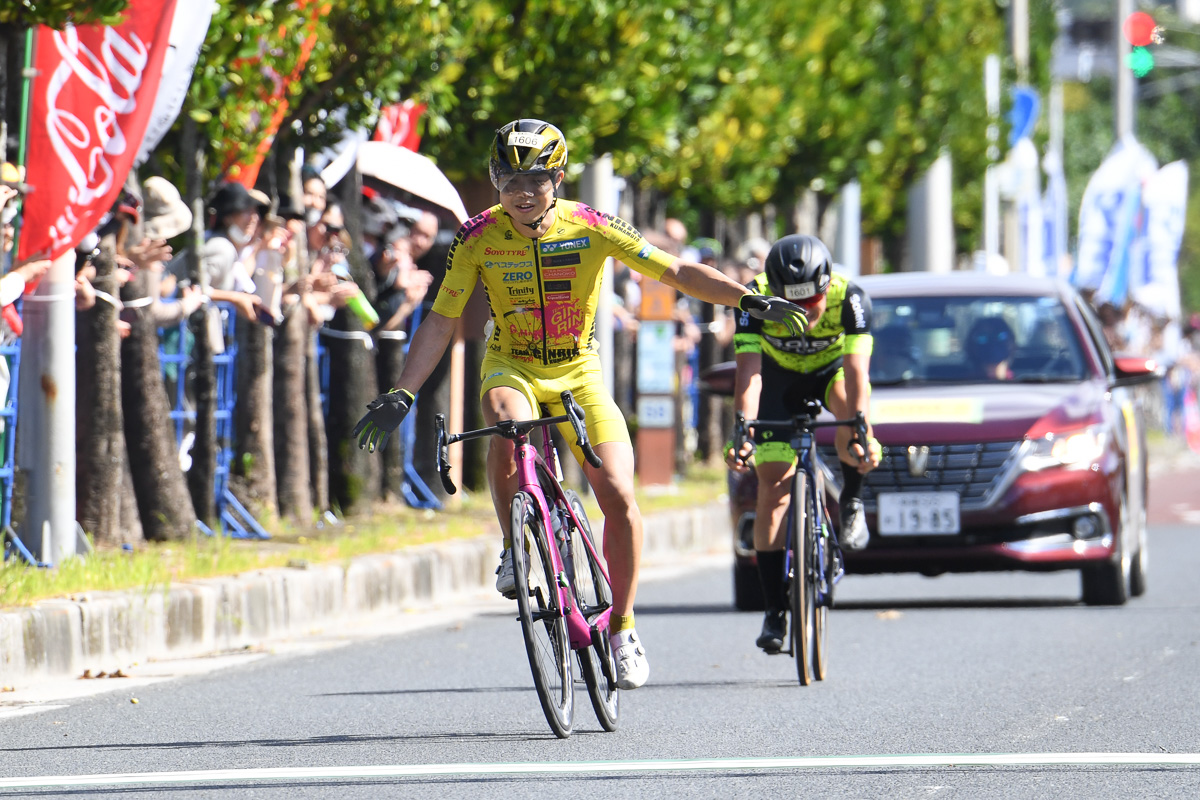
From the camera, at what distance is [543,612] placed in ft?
23.6

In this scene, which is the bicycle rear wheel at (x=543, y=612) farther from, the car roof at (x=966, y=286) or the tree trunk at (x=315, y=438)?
the tree trunk at (x=315, y=438)

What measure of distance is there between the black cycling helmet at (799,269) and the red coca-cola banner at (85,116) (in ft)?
10.8

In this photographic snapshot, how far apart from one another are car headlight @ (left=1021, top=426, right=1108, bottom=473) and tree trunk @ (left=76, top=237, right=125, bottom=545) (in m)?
4.67

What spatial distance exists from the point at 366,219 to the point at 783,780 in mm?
10018

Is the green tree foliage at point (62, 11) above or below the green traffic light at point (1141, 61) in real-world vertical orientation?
below

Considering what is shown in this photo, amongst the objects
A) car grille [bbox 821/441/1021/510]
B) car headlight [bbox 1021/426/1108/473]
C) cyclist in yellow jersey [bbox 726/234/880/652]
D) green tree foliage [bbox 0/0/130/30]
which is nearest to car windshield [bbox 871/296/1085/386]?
car headlight [bbox 1021/426/1108/473]

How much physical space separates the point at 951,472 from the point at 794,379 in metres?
2.09

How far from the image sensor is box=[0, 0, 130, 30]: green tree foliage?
9.77 m

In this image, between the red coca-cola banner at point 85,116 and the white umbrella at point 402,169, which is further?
the white umbrella at point 402,169

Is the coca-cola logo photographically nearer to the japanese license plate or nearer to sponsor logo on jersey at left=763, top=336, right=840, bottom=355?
sponsor logo on jersey at left=763, top=336, right=840, bottom=355

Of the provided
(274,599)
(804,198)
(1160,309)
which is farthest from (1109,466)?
(1160,309)

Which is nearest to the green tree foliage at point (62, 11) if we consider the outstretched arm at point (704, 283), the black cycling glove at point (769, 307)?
the outstretched arm at point (704, 283)

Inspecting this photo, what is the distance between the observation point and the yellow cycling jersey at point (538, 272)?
748 centimetres

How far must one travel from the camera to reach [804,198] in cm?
2895
